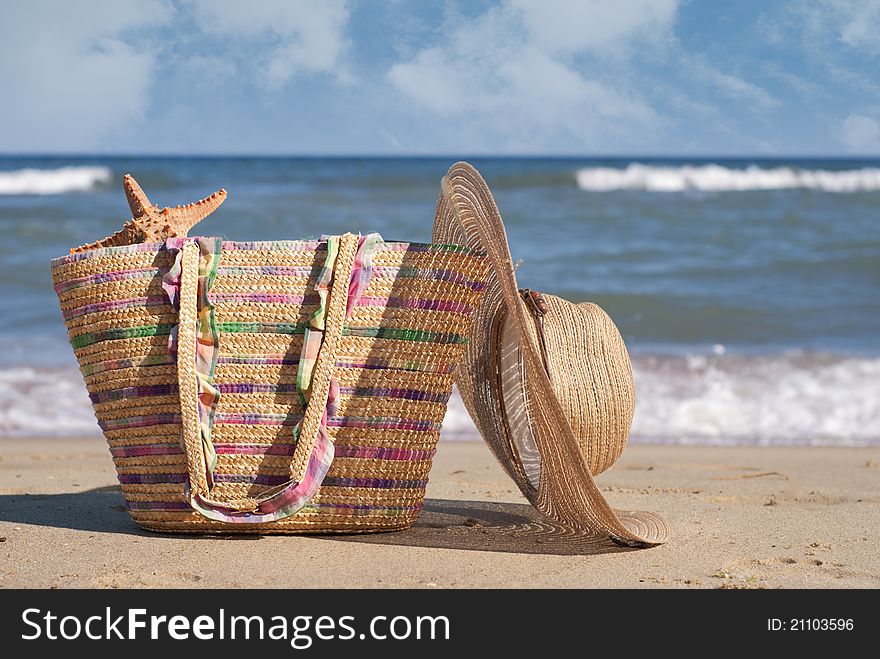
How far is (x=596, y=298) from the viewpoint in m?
7.46

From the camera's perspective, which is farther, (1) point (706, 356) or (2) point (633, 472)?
(1) point (706, 356)

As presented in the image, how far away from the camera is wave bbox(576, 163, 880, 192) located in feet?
53.3

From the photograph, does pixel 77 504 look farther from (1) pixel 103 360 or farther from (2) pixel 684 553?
(2) pixel 684 553

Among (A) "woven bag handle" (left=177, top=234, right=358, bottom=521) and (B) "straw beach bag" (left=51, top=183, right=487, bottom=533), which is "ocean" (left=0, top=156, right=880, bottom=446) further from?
(A) "woven bag handle" (left=177, top=234, right=358, bottom=521)

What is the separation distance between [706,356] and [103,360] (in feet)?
13.5

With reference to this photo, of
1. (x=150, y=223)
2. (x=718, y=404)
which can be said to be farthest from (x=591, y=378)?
(x=718, y=404)

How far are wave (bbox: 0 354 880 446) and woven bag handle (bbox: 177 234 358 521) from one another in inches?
98.4

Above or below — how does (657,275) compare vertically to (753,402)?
above

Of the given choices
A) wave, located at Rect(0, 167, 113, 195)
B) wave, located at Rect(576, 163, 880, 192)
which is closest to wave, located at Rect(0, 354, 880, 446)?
wave, located at Rect(576, 163, 880, 192)

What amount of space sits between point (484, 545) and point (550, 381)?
16.1 inches

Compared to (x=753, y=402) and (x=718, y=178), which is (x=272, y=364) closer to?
(x=753, y=402)

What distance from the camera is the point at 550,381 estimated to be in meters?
2.57
